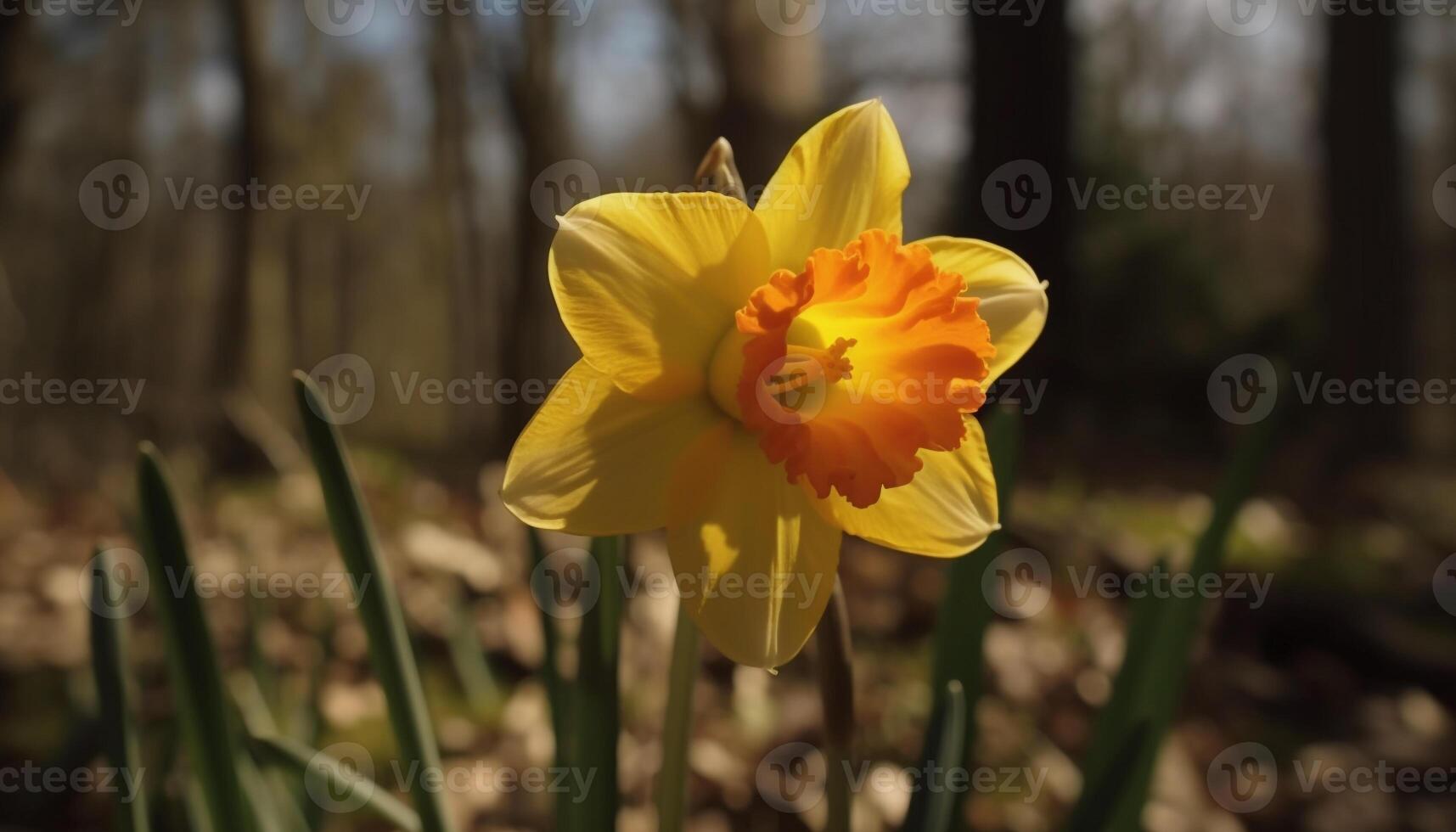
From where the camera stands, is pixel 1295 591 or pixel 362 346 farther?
pixel 362 346

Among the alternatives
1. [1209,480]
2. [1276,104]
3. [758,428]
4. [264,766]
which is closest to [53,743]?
[264,766]

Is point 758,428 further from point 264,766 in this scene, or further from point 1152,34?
point 1152,34

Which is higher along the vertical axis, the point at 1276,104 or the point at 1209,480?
→ the point at 1276,104

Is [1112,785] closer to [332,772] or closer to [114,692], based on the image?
[332,772]

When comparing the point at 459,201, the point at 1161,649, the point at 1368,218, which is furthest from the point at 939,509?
the point at 459,201

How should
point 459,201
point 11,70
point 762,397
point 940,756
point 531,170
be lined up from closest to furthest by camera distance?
point 762,397, point 940,756, point 11,70, point 531,170, point 459,201

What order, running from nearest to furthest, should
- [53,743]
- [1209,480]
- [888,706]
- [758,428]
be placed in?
[758,428], [53,743], [888,706], [1209,480]

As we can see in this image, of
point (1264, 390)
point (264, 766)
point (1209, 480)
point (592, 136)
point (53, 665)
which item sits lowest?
point (1209, 480)
